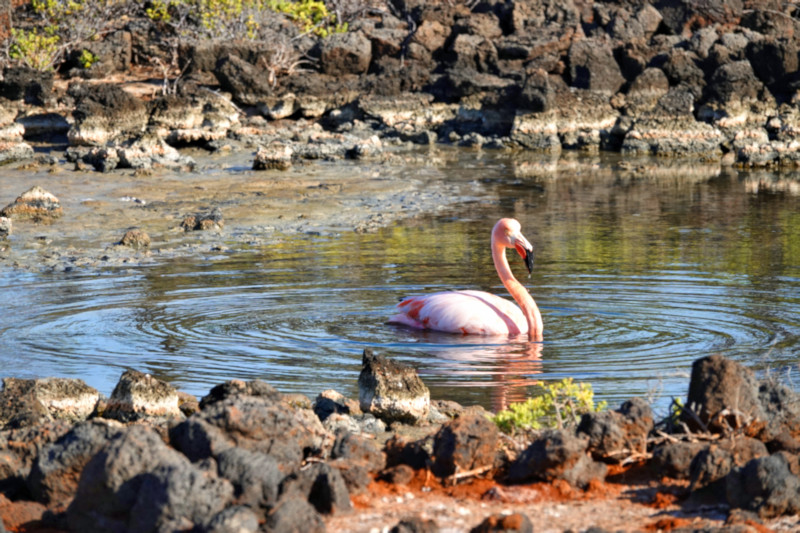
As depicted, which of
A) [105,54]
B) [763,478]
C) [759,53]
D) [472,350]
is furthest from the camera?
[105,54]

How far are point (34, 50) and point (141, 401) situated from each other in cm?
2224

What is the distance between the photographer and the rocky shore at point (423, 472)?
369cm

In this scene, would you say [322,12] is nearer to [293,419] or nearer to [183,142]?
[183,142]

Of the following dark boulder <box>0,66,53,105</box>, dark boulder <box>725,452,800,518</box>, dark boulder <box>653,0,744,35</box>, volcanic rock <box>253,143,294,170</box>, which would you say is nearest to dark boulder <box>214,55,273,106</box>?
dark boulder <box>0,66,53,105</box>

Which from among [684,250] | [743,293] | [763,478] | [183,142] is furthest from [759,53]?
[763,478]

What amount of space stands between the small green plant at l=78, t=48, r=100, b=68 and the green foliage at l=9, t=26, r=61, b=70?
2.07 feet

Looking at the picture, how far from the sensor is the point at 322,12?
30.0m

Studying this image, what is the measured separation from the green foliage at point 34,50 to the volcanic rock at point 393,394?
72.4 feet

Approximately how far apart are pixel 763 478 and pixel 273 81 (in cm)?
2387

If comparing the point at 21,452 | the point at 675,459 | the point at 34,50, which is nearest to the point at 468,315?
the point at 675,459

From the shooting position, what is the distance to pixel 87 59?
2669cm

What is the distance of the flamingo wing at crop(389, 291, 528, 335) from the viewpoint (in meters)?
8.32

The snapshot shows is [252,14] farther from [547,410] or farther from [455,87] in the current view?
[547,410]

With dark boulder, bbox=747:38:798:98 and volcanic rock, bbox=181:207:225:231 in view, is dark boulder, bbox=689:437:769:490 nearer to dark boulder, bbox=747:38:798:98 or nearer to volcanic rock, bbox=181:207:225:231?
volcanic rock, bbox=181:207:225:231
